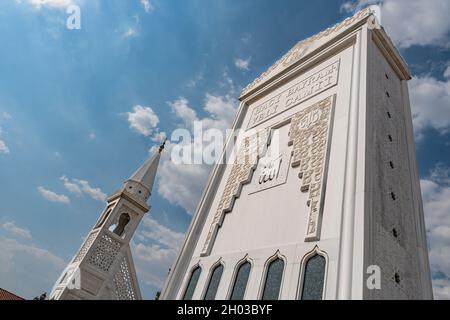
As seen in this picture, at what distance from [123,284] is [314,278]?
26.8 ft

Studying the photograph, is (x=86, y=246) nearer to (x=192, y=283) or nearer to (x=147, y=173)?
(x=147, y=173)

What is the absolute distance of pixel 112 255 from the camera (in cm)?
1038

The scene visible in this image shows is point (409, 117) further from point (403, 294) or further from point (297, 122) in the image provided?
point (403, 294)

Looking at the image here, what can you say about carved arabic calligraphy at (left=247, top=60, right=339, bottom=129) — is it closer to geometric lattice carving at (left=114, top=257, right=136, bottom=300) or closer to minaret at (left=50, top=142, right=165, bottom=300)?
minaret at (left=50, top=142, right=165, bottom=300)

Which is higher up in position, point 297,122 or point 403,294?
point 297,122

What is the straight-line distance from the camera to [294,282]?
394cm

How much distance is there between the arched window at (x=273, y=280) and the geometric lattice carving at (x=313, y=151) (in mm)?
574

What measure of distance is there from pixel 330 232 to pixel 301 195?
36.7 inches

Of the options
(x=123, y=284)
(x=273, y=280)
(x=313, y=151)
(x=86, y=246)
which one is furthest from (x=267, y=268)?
(x=86, y=246)

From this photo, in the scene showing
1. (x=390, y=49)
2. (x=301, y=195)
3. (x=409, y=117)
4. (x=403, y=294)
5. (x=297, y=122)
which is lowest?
(x=403, y=294)

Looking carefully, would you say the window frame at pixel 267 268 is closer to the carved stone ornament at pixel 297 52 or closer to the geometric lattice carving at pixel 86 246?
the carved stone ornament at pixel 297 52
